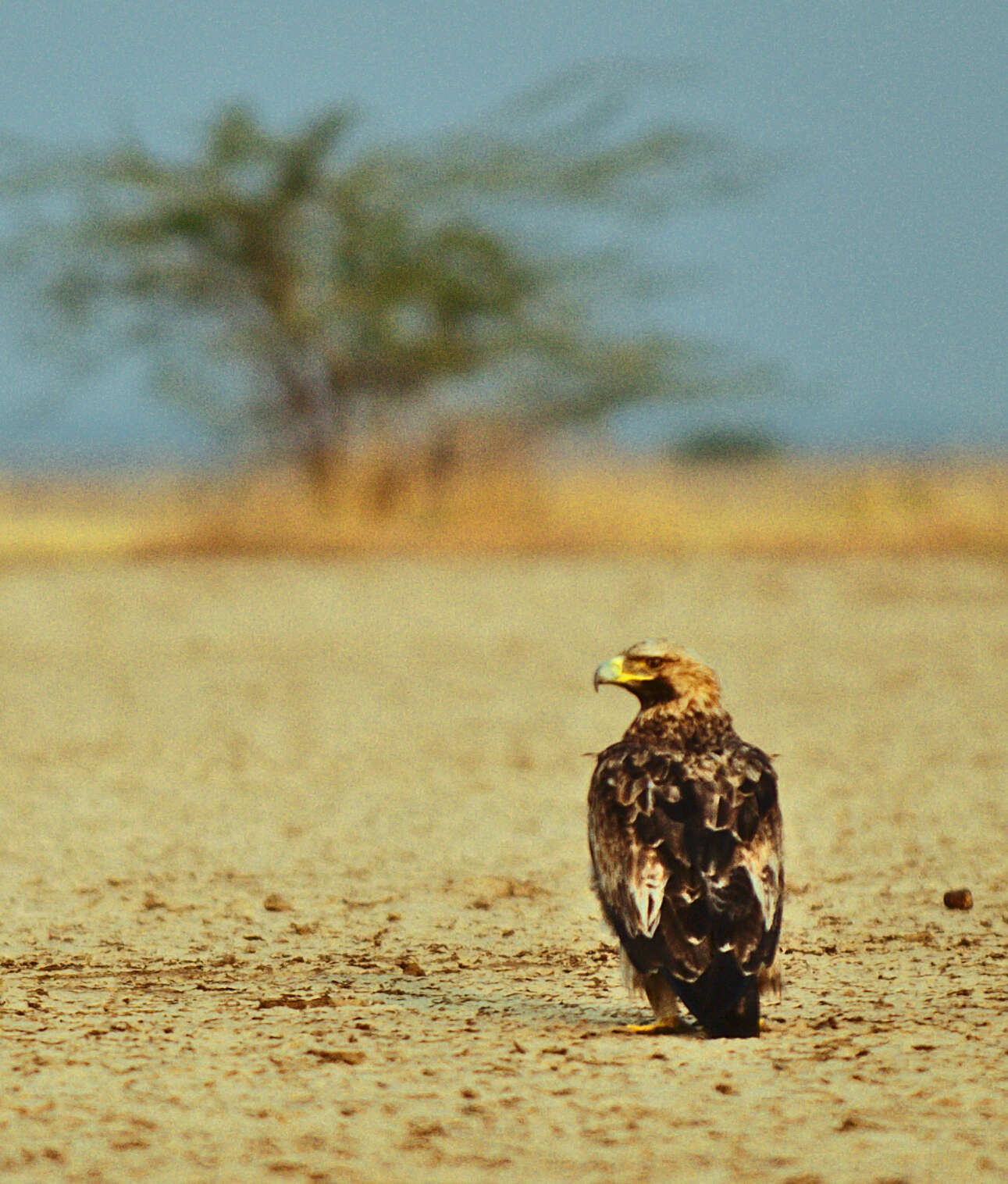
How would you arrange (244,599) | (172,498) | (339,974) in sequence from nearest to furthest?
(339,974)
(244,599)
(172,498)

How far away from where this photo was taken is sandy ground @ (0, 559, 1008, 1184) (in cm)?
362

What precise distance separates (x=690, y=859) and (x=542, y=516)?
15867 mm

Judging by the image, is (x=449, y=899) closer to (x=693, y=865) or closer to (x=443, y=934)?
(x=443, y=934)

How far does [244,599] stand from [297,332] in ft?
20.2

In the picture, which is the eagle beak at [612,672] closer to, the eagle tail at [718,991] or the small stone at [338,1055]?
the eagle tail at [718,991]

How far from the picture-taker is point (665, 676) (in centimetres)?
443

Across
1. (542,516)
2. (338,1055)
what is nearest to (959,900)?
(338,1055)

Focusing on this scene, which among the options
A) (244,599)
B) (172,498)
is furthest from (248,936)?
(172,498)

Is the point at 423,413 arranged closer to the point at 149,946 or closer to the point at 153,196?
the point at 153,196

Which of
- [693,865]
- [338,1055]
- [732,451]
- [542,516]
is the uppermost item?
[732,451]

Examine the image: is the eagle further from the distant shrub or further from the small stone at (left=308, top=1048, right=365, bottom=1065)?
the distant shrub

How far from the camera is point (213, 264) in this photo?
2130 cm

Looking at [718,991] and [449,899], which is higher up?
[449,899]

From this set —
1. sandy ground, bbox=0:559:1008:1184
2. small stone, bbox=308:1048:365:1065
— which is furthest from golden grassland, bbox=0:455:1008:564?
small stone, bbox=308:1048:365:1065
